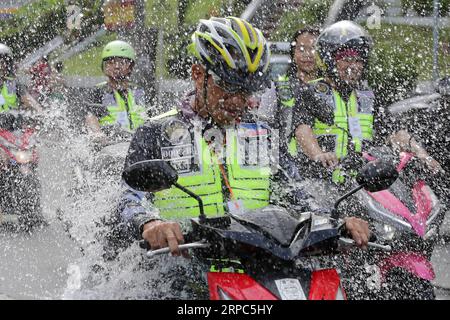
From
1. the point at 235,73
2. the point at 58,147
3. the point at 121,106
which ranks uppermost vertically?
the point at 235,73

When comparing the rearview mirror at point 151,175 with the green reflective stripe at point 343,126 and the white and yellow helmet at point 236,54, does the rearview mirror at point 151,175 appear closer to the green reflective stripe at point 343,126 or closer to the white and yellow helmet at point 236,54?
the white and yellow helmet at point 236,54

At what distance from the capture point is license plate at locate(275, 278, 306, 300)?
3.35m

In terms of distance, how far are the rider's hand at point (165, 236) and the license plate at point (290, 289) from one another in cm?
44

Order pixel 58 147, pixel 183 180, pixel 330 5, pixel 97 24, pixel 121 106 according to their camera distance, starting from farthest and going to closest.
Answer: pixel 97 24, pixel 330 5, pixel 58 147, pixel 121 106, pixel 183 180

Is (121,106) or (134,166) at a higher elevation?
(134,166)

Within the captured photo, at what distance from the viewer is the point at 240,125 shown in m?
4.61

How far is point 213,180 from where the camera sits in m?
4.33

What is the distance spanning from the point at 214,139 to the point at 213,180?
0.24m

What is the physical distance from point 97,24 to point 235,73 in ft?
53.0

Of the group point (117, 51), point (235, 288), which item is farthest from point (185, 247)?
point (117, 51)

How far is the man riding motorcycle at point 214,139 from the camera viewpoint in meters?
4.13

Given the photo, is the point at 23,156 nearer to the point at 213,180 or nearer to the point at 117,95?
the point at 117,95

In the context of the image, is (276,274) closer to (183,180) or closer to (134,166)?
(134,166)

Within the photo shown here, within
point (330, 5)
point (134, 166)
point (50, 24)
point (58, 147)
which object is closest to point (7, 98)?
point (58, 147)
